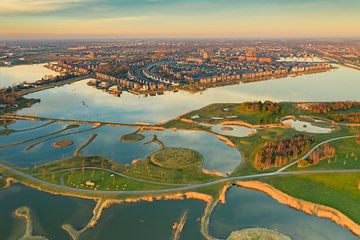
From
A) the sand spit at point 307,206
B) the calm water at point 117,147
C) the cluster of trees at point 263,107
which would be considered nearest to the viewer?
the sand spit at point 307,206

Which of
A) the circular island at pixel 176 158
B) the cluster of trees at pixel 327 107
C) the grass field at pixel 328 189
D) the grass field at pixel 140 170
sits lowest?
the grass field at pixel 328 189

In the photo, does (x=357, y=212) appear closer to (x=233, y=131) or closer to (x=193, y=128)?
(x=233, y=131)

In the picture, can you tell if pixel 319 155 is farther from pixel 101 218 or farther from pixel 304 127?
pixel 101 218

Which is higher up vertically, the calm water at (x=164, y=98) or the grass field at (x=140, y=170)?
the calm water at (x=164, y=98)

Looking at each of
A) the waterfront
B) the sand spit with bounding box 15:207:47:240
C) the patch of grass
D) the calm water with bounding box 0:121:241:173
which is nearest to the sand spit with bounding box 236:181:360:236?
the waterfront

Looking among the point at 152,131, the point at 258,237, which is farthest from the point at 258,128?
the point at 258,237

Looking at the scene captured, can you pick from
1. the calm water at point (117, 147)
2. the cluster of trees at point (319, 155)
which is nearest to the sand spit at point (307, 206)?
the calm water at point (117, 147)

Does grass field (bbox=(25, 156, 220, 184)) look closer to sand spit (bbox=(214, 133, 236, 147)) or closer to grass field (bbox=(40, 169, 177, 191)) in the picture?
grass field (bbox=(40, 169, 177, 191))

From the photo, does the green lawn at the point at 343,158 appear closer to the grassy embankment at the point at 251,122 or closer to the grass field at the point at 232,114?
the grassy embankment at the point at 251,122
